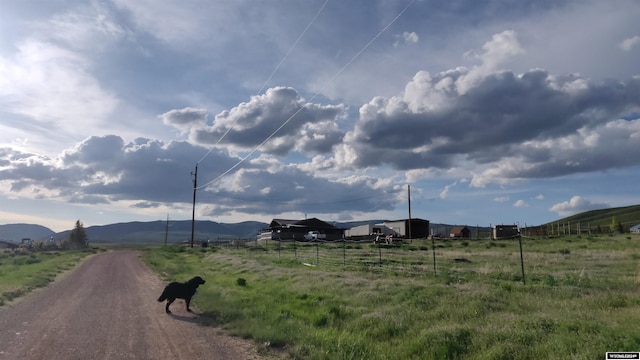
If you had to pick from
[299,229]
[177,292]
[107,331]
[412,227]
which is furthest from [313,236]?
[107,331]

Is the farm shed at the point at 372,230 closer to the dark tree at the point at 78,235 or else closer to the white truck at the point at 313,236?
the white truck at the point at 313,236

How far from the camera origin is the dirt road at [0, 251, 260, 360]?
9250 millimetres

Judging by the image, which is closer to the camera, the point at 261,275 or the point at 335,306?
the point at 335,306

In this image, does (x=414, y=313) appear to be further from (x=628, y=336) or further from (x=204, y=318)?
(x=204, y=318)

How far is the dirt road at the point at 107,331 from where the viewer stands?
9.25 metres

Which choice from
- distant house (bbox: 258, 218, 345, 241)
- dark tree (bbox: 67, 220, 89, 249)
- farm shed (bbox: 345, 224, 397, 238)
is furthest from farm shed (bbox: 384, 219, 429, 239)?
dark tree (bbox: 67, 220, 89, 249)

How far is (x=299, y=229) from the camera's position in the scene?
8325 cm

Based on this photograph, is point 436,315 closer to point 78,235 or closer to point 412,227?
point 412,227

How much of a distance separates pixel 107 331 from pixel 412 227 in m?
75.1

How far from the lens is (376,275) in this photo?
20109 millimetres

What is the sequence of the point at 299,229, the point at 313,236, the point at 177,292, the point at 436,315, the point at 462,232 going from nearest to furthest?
the point at 436,315 → the point at 177,292 → the point at 313,236 → the point at 299,229 → the point at 462,232

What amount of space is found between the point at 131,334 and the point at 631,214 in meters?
228

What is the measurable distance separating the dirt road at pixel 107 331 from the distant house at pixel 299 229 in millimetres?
63638

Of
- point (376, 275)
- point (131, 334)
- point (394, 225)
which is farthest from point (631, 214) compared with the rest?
point (131, 334)
